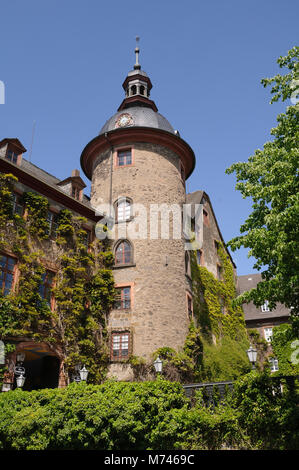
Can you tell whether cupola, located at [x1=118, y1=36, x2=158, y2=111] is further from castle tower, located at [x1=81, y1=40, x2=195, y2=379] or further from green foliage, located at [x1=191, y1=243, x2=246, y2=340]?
green foliage, located at [x1=191, y1=243, x2=246, y2=340]

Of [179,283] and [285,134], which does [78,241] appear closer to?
[179,283]

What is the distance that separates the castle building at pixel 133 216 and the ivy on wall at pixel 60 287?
370mm

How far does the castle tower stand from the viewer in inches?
802

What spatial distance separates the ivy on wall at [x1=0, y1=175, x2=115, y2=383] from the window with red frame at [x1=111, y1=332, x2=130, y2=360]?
0.39 metres

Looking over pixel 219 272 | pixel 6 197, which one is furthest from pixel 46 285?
pixel 219 272

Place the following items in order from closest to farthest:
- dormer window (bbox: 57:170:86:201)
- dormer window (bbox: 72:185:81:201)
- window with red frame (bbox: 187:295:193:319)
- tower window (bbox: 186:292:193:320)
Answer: tower window (bbox: 186:292:193:320) → window with red frame (bbox: 187:295:193:319) → dormer window (bbox: 57:170:86:201) → dormer window (bbox: 72:185:81:201)

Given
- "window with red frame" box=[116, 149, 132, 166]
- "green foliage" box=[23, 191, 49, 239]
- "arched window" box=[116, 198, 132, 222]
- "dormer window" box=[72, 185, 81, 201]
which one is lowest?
"green foliage" box=[23, 191, 49, 239]

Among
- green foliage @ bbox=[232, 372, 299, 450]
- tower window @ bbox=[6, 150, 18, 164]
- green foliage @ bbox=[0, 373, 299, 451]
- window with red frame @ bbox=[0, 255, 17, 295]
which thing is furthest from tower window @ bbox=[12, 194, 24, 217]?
green foliage @ bbox=[232, 372, 299, 450]

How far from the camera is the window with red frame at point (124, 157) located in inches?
957

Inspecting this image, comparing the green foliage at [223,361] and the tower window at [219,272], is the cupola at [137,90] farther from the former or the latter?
the green foliage at [223,361]

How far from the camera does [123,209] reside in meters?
23.3
